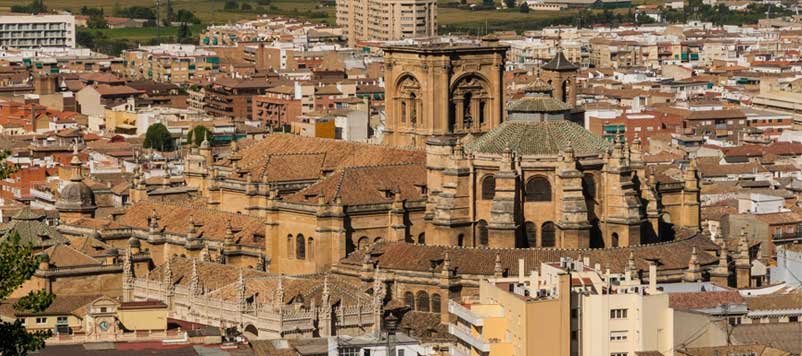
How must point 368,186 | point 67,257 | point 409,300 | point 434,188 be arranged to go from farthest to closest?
1. point 67,257
2. point 368,186
3. point 434,188
4. point 409,300

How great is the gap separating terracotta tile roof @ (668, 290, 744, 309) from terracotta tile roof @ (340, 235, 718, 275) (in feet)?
33.2

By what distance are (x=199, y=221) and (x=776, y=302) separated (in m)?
31.2

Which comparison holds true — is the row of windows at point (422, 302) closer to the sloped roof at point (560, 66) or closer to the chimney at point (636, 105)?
the sloped roof at point (560, 66)

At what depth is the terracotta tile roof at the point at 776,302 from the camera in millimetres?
80750

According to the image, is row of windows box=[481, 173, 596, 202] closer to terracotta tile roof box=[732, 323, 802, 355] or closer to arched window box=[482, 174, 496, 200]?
arched window box=[482, 174, 496, 200]

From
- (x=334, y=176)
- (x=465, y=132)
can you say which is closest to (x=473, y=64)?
(x=465, y=132)

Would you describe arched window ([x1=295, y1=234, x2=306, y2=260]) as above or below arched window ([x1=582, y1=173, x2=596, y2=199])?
below

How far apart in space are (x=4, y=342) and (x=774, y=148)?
357ft

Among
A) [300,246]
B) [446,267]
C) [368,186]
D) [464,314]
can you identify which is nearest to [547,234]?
[446,267]

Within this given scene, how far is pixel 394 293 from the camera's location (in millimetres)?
94062

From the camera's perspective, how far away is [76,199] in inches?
4641

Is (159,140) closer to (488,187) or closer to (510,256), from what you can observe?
(488,187)

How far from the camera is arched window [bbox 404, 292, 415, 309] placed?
93625 mm

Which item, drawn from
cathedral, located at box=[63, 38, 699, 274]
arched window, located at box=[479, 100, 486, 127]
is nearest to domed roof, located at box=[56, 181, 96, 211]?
cathedral, located at box=[63, 38, 699, 274]
